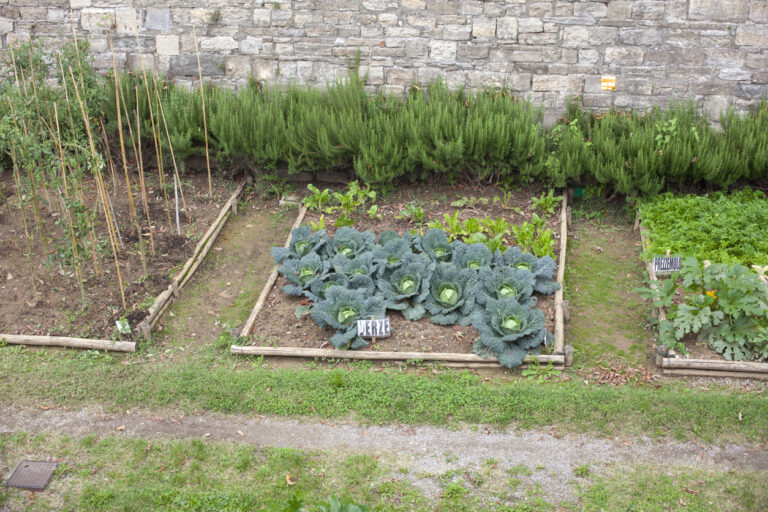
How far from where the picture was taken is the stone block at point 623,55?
27.6 feet

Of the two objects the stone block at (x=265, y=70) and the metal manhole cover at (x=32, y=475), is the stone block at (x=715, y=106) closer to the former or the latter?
the stone block at (x=265, y=70)

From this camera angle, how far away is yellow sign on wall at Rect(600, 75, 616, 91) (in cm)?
855

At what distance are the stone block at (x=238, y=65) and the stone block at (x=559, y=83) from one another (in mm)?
3551

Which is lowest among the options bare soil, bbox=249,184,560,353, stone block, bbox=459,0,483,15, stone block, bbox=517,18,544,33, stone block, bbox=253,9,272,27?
bare soil, bbox=249,184,560,353

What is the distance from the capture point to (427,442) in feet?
16.7

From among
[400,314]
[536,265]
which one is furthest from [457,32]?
[400,314]

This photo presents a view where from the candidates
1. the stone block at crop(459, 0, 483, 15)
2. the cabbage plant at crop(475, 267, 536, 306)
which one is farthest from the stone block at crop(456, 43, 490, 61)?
the cabbage plant at crop(475, 267, 536, 306)

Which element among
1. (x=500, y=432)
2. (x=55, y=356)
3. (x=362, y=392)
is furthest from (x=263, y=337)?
(x=500, y=432)

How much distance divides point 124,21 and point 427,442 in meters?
7.03

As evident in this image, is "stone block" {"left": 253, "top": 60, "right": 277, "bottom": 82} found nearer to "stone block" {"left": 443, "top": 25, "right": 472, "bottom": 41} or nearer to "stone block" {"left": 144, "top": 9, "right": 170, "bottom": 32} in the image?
"stone block" {"left": 144, "top": 9, "right": 170, "bottom": 32}

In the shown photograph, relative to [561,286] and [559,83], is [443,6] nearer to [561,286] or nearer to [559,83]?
[559,83]

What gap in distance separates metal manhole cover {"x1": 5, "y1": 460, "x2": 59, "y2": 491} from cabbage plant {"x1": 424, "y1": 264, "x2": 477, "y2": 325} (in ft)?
10.4

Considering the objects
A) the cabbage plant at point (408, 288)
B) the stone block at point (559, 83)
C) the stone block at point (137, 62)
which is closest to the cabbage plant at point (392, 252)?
the cabbage plant at point (408, 288)

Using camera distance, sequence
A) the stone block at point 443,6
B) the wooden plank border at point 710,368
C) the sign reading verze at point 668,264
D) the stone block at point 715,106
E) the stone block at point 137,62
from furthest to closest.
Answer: the stone block at point 137,62 → the stone block at point 443,6 → the stone block at point 715,106 → the sign reading verze at point 668,264 → the wooden plank border at point 710,368
